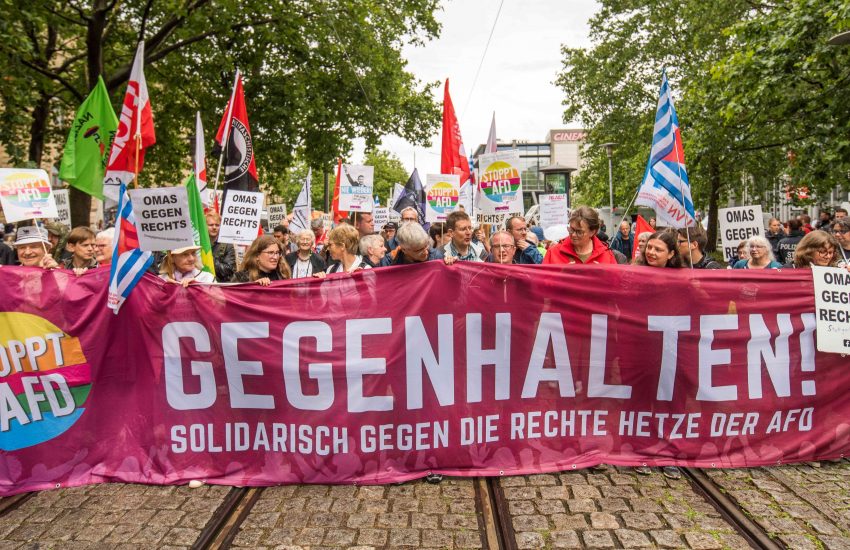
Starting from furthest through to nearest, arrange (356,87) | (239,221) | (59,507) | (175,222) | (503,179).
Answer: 1. (356,87)
2. (503,179)
3. (239,221)
4. (175,222)
5. (59,507)

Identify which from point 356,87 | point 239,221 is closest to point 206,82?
point 356,87

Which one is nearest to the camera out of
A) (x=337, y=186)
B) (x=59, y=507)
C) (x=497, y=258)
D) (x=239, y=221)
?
(x=59, y=507)

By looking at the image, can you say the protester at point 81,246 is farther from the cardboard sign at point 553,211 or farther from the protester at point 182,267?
the cardboard sign at point 553,211

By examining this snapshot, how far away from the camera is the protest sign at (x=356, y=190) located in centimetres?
1403

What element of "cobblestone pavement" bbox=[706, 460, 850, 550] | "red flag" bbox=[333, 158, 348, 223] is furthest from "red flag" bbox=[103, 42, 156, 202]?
"red flag" bbox=[333, 158, 348, 223]

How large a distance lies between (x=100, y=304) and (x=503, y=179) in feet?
15.6

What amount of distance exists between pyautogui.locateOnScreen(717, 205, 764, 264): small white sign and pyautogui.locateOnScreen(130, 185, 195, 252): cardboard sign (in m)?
6.36

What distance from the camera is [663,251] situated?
549cm

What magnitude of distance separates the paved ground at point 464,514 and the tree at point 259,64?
41.5 ft

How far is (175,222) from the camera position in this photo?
4895 mm

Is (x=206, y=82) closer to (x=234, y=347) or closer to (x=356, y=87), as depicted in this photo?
(x=356, y=87)

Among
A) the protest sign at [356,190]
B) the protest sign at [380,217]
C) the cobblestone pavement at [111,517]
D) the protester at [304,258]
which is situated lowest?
the cobblestone pavement at [111,517]

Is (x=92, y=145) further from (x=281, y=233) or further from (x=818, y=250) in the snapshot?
(x=818, y=250)

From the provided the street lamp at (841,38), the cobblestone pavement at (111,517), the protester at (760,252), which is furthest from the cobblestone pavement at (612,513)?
the street lamp at (841,38)
